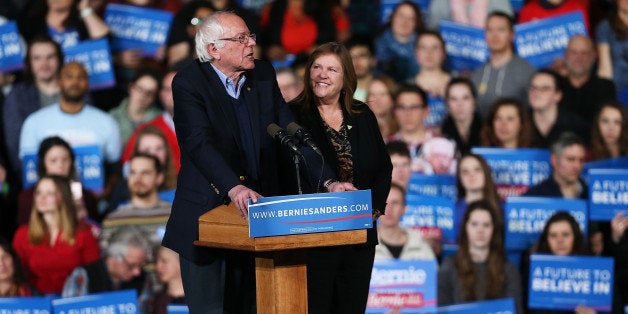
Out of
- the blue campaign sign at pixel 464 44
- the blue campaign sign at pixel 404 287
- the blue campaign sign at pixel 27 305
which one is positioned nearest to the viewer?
the blue campaign sign at pixel 27 305

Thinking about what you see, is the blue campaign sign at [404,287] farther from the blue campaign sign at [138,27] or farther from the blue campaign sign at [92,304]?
the blue campaign sign at [138,27]

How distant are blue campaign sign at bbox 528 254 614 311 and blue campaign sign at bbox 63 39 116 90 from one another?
11.5 ft

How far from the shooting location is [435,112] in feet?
31.2

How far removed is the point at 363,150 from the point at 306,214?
1004 millimetres

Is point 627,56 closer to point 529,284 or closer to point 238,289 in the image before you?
point 529,284

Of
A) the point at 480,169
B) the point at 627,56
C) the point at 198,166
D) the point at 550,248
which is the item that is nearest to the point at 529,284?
the point at 550,248

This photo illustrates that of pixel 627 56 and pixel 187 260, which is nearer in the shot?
pixel 187 260

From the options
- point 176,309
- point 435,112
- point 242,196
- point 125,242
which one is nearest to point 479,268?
point 176,309

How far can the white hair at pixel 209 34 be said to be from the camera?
14.8 feet

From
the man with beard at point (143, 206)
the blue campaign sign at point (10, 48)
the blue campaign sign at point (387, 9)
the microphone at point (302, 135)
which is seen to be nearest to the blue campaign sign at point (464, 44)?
the blue campaign sign at point (387, 9)

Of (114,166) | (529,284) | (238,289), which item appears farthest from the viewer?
(114,166)

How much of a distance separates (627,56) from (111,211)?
394 centimetres

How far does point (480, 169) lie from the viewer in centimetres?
812

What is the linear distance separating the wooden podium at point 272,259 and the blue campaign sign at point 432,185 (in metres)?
4.12
